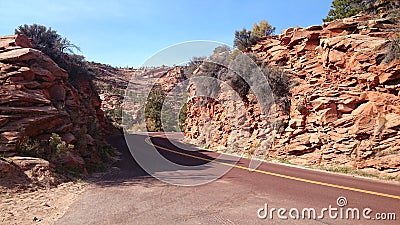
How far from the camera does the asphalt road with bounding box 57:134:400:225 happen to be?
4727mm

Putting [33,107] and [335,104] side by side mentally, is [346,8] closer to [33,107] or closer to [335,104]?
[335,104]

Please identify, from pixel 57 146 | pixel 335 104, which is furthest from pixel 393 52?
pixel 57 146

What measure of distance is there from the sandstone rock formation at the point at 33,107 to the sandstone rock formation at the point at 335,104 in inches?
357

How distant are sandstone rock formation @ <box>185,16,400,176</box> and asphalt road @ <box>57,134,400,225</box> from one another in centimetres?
271

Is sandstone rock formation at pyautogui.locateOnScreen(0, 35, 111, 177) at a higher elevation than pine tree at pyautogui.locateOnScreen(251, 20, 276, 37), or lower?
lower

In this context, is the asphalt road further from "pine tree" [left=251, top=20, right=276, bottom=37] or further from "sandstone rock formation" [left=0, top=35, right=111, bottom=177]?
"pine tree" [left=251, top=20, right=276, bottom=37]

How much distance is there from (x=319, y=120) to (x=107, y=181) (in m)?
9.43

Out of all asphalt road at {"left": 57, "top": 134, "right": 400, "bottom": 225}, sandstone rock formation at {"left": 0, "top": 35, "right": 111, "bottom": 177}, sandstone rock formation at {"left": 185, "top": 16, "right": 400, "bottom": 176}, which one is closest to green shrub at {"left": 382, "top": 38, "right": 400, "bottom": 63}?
sandstone rock formation at {"left": 185, "top": 16, "right": 400, "bottom": 176}

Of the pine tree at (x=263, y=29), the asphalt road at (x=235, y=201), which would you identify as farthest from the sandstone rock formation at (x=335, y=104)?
the pine tree at (x=263, y=29)

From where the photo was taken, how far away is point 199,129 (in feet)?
82.7

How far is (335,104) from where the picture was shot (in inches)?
478

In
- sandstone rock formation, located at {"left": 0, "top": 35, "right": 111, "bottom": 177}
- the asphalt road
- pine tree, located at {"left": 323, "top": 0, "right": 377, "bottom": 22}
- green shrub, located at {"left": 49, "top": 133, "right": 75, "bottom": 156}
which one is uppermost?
pine tree, located at {"left": 323, "top": 0, "right": 377, "bottom": 22}

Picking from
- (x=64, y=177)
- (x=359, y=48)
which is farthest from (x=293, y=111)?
(x=64, y=177)

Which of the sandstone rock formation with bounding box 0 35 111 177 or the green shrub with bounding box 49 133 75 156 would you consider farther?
the green shrub with bounding box 49 133 75 156
